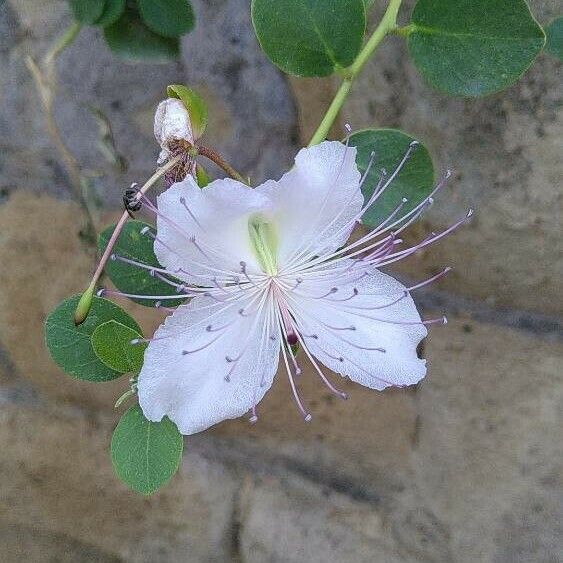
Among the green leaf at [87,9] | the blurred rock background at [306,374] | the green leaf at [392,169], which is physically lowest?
the blurred rock background at [306,374]

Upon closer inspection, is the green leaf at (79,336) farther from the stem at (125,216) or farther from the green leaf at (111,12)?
the green leaf at (111,12)

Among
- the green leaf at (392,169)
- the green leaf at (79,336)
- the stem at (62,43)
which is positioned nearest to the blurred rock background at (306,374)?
the stem at (62,43)

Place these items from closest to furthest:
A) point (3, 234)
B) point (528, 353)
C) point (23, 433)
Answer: point (528, 353) < point (3, 234) < point (23, 433)

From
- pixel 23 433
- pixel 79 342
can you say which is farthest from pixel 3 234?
pixel 79 342

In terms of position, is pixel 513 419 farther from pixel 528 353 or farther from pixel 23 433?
pixel 23 433

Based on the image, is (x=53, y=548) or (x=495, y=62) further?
(x=53, y=548)

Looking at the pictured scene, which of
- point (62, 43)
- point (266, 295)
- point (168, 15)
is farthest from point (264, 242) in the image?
point (62, 43)

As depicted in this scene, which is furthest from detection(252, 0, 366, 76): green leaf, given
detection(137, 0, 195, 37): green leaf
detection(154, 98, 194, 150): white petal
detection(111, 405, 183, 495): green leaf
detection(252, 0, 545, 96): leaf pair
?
detection(111, 405, 183, 495): green leaf
